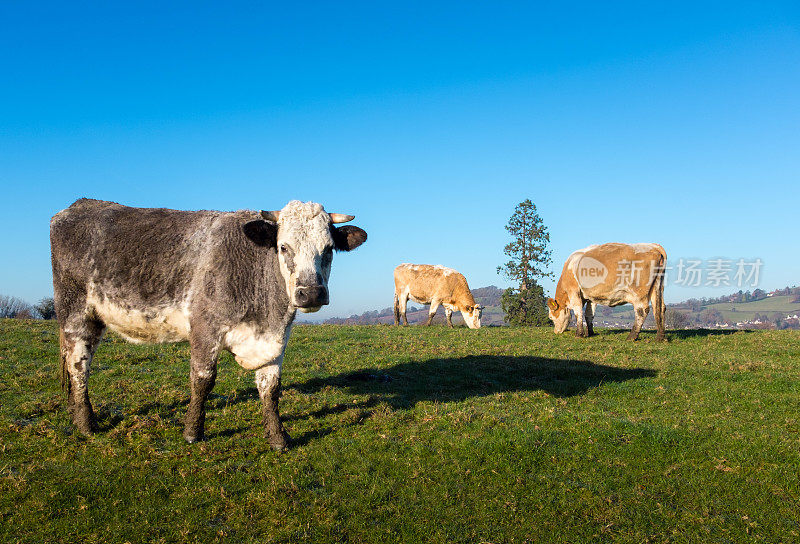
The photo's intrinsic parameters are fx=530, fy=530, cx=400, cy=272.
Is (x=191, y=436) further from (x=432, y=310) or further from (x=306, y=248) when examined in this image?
(x=432, y=310)

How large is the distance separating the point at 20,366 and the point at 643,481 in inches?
493

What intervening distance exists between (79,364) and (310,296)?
407 cm

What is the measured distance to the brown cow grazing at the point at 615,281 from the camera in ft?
64.6

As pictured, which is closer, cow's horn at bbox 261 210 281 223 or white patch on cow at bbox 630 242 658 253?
cow's horn at bbox 261 210 281 223

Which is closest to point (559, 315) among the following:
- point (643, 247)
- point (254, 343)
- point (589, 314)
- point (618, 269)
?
point (589, 314)

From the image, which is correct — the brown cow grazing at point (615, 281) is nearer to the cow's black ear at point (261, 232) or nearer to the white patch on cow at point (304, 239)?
the white patch on cow at point (304, 239)

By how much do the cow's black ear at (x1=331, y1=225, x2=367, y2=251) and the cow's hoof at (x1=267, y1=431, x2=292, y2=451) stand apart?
280 cm

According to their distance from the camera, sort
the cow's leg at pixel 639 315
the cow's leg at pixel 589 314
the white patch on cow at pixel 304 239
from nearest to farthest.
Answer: the white patch on cow at pixel 304 239 → the cow's leg at pixel 639 315 → the cow's leg at pixel 589 314

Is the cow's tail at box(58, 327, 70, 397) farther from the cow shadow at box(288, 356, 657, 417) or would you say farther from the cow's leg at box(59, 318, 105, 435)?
the cow shadow at box(288, 356, 657, 417)

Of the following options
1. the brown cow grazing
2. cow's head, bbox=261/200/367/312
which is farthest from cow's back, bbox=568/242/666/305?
cow's head, bbox=261/200/367/312

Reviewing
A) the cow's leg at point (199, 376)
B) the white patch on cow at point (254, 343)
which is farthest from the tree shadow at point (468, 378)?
the cow's leg at point (199, 376)

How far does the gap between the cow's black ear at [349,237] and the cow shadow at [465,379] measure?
3.14m

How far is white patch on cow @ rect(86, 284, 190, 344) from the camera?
25.1 ft

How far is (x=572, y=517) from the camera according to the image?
19.5ft
